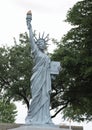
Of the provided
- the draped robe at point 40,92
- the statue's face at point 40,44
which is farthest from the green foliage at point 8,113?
the draped robe at point 40,92

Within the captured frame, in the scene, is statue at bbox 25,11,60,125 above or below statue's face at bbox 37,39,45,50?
below

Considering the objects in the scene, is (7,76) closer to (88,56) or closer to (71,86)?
(71,86)

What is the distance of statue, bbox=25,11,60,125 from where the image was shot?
1423 centimetres

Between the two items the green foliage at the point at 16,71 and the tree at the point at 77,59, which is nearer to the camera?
the tree at the point at 77,59

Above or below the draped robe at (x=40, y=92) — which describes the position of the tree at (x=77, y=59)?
above

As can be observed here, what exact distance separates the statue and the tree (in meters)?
15.8

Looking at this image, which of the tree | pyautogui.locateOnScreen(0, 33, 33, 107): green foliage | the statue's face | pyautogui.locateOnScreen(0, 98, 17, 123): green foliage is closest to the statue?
the statue's face

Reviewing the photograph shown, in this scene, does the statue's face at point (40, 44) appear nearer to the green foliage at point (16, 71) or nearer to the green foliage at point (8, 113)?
the green foliage at point (16, 71)

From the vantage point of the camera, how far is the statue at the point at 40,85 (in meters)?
14.2

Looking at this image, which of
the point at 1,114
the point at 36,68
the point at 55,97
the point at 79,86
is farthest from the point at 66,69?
the point at 1,114

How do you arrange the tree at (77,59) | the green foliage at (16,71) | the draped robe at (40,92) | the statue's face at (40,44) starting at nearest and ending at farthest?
the draped robe at (40,92) → the statue's face at (40,44) → the tree at (77,59) → the green foliage at (16,71)

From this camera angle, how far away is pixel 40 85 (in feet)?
47.9

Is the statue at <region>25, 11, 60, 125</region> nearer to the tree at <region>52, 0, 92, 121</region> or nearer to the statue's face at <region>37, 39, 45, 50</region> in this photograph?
the statue's face at <region>37, 39, 45, 50</region>

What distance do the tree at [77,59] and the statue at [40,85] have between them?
15.8 metres
